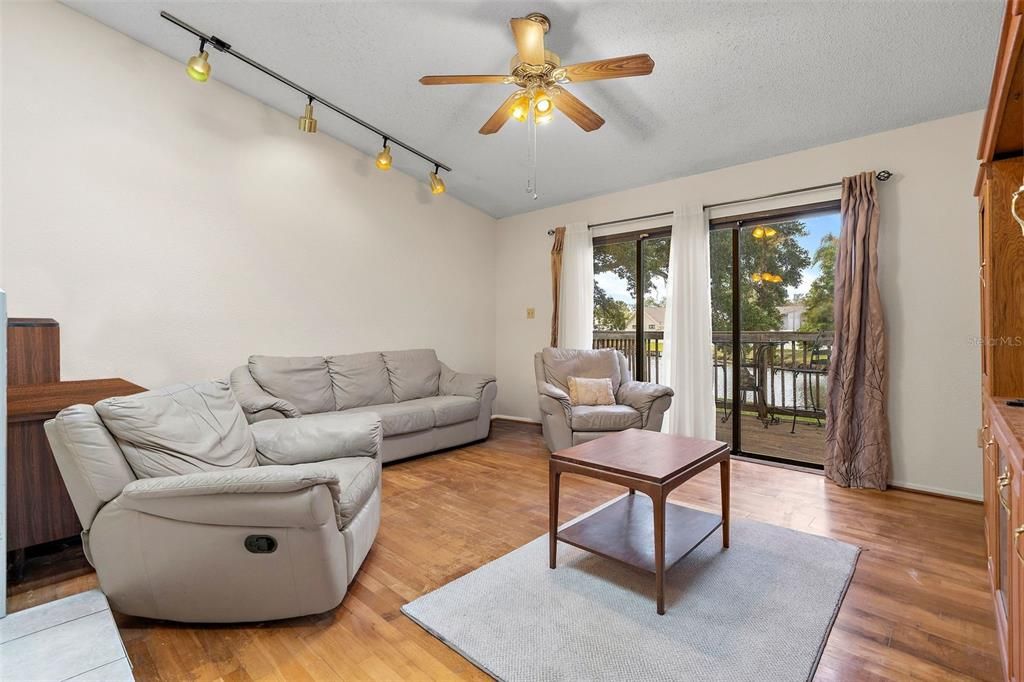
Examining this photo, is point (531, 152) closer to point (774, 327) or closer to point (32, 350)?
point (774, 327)

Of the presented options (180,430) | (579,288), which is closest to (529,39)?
(180,430)

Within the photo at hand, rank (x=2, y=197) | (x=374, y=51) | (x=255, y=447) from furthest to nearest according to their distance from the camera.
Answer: (x=374, y=51)
(x=2, y=197)
(x=255, y=447)

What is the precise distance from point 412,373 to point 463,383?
1.71ft

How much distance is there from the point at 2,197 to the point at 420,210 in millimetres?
3109

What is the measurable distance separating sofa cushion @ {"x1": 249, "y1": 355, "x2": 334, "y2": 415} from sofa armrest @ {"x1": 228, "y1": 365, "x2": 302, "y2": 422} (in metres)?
0.11

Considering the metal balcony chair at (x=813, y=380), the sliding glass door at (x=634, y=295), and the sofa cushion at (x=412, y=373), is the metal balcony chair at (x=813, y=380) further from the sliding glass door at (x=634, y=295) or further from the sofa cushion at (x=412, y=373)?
the sofa cushion at (x=412, y=373)

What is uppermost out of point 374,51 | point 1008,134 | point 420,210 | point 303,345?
point 374,51

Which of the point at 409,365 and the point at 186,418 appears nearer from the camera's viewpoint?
the point at 186,418

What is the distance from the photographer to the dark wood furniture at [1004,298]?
4.22 ft

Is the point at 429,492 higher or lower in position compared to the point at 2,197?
lower

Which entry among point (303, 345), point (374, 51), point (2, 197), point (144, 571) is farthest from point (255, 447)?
point (374, 51)

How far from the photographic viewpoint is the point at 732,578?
2020 millimetres

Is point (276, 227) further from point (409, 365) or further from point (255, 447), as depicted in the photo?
point (255, 447)

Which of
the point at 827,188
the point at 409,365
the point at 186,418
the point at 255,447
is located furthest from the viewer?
the point at 409,365
